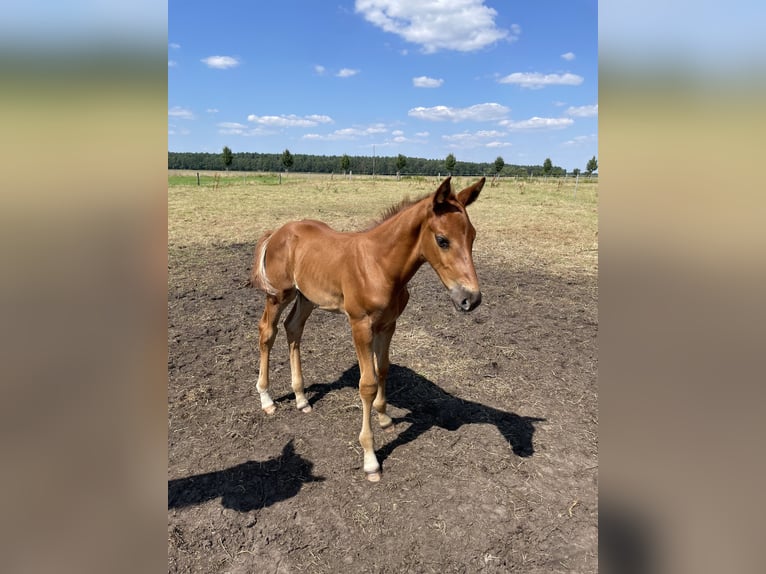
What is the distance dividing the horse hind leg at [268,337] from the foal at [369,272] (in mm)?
11

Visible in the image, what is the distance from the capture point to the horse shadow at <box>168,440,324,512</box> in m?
3.32

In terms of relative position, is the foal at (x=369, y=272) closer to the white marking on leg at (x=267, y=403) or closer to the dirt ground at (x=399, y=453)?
the white marking on leg at (x=267, y=403)

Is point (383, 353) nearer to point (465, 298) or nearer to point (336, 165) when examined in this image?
point (465, 298)

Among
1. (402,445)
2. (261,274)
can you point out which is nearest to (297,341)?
(261,274)

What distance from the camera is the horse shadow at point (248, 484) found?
3316 millimetres

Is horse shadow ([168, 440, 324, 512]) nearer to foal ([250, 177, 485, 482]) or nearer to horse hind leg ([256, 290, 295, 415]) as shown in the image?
foal ([250, 177, 485, 482])

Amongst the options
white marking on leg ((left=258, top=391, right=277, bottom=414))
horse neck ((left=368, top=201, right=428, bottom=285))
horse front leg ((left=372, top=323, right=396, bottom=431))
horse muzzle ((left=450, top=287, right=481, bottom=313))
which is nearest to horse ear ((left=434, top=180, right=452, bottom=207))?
horse neck ((left=368, top=201, right=428, bottom=285))

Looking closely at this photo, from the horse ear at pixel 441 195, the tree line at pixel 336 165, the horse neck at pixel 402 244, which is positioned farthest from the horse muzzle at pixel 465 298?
the tree line at pixel 336 165

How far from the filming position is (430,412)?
15.3 ft

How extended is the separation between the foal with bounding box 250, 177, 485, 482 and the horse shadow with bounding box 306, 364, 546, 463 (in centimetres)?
30

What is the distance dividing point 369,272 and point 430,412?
1994mm
